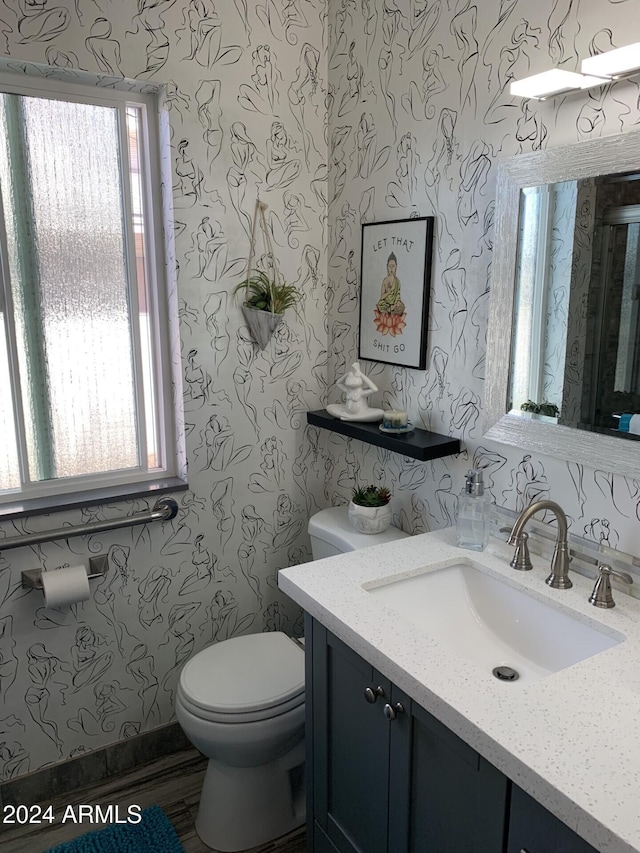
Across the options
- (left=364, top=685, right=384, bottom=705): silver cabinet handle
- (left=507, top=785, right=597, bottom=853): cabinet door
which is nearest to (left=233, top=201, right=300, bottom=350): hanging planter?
(left=364, top=685, right=384, bottom=705): silver cabinet handle

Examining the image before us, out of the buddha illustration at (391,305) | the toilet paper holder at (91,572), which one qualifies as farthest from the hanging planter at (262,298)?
the toilet paper holder at (91,572)

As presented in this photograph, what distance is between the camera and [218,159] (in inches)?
80.4

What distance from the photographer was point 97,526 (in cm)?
197

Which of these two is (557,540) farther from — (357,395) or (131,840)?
(131,840)

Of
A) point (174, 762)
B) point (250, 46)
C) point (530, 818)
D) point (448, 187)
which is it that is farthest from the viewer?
point (174, 762)

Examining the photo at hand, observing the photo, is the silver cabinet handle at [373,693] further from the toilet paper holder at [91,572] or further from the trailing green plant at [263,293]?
the trailing green plant at [263,293]

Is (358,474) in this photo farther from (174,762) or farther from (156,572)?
(174,762)

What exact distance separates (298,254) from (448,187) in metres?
0.63

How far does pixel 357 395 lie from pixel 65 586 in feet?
3.41

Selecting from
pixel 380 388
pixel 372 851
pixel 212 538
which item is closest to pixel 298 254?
pixel 380 388

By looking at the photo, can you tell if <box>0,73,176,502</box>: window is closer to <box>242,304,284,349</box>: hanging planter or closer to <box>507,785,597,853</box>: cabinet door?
<box>242,304,284,349</box>: hanging planter

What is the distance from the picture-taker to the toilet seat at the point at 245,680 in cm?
175

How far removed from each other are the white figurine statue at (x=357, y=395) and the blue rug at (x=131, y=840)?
132 centimetres

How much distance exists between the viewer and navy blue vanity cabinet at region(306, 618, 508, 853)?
3.63 feet
